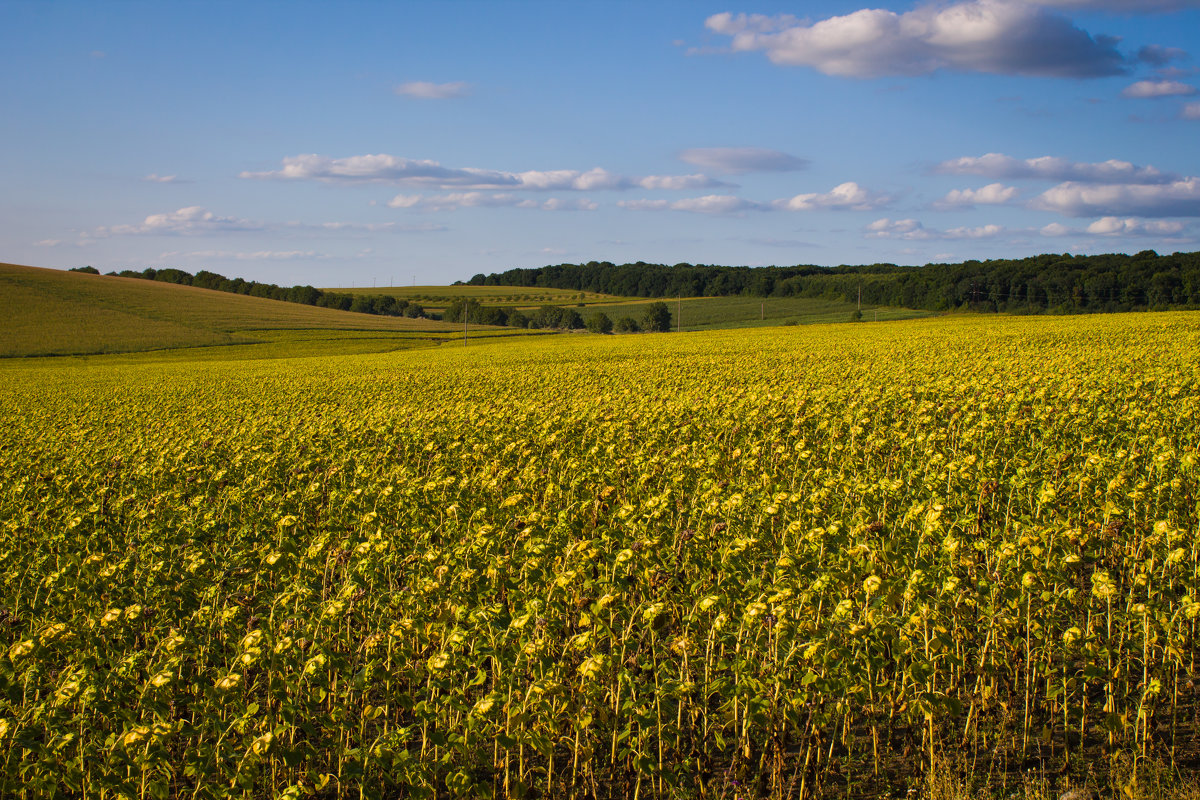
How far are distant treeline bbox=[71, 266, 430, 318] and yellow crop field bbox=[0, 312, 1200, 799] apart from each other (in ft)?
361

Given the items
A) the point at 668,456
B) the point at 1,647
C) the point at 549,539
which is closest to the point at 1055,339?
the point at 668,456

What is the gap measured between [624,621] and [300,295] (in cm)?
12856

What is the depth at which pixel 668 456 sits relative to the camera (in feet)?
35.1

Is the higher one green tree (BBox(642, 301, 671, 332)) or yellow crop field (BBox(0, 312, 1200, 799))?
green tree (BBox(642, 301, 671, 332))

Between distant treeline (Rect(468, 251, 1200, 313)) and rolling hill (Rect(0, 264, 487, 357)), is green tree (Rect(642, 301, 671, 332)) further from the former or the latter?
rolling hill (Rect(0, 264, 487, 357))

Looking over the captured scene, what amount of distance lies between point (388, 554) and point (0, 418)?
→ 23.0 metres

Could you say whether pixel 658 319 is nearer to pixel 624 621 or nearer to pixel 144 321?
pixel 144 321

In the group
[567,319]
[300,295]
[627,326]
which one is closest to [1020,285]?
[627,326]

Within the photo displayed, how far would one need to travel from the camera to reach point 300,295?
408 ft

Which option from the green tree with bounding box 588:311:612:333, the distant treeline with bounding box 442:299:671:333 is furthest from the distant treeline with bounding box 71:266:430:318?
the green tree with bounding box 588:311:612:333

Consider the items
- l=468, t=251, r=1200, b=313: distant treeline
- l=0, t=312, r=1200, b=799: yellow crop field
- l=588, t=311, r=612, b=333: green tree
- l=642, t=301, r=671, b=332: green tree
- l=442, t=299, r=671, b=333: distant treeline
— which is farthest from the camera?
l=642, t=301, r=671, b=332: green tree

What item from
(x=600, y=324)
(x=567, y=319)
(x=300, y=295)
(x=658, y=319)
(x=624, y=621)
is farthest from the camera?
(x=300, y=295)

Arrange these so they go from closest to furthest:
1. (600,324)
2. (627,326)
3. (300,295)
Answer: (600,324) < (627,326) < (300,295)

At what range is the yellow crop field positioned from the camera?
4.22 meters
